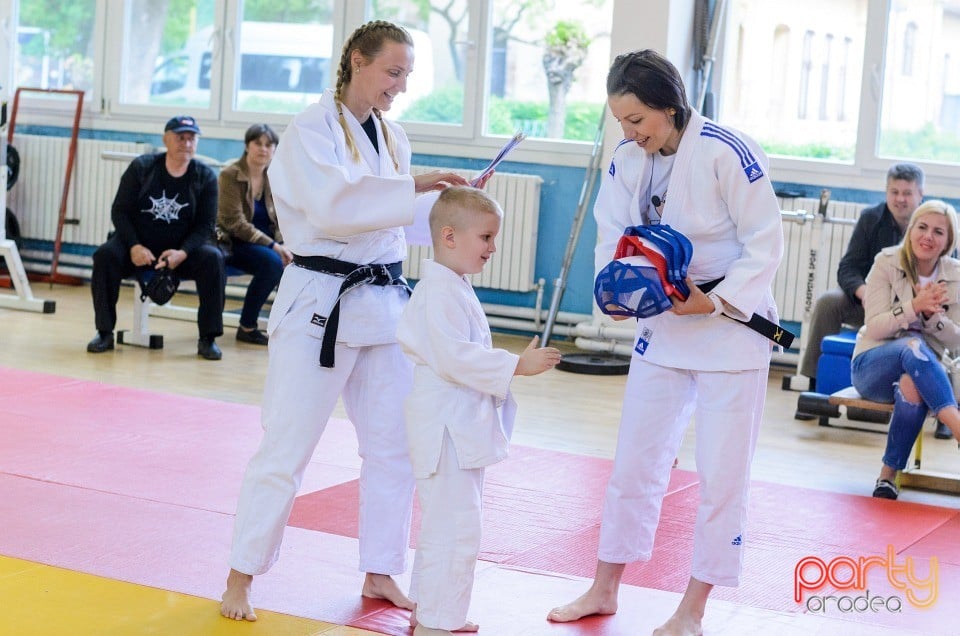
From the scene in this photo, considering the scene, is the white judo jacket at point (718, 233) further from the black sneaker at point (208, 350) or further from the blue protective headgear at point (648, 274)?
the black sneaker at point (208, 350)

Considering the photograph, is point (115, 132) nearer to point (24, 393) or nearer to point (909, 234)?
point (24, 393)

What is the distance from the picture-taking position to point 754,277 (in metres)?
2.53

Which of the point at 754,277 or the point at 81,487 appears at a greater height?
the point at 754,277

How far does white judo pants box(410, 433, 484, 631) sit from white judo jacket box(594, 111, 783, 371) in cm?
54

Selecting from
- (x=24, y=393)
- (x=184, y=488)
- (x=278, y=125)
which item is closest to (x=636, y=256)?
(x=184, y=488)

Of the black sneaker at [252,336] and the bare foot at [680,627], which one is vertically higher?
the black sneaker at [252,336]

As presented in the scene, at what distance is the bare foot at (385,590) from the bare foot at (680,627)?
0.56m

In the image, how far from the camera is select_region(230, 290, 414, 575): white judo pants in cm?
264

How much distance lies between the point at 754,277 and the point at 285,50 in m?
6.04

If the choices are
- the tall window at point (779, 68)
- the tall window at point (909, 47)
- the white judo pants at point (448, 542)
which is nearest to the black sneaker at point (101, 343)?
the tall window at point (779, 68)

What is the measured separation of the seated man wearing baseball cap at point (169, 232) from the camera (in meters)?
6.24

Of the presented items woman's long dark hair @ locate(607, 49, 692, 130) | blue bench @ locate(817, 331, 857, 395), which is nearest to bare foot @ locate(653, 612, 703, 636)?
woman's long dark hair @ locate(607, 49, 692, 130)

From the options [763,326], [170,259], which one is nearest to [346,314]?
[763,326]

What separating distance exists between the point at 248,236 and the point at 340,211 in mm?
4327
